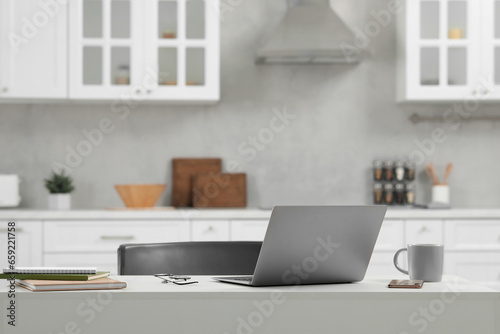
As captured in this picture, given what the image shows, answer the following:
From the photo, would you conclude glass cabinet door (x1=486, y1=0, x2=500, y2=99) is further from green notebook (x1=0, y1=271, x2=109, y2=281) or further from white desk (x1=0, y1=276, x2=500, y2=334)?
green notebook (x1=0, y1=271, x2=109, y2=281)

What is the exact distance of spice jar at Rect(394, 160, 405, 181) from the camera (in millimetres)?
4355

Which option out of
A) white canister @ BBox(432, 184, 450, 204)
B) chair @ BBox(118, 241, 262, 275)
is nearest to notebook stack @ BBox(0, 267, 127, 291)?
chair @ BBox(118, 241, 262, 275)

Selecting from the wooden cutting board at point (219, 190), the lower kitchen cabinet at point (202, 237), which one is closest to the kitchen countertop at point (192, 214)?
the lower kitchen cabinet at point (202, 237)

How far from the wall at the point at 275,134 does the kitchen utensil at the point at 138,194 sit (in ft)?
1.02

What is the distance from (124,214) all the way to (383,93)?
176 centimetres

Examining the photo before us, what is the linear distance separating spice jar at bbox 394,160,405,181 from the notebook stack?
303cm

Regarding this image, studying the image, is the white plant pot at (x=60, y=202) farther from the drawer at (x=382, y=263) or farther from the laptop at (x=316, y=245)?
the laptop at (x=316, y=245)

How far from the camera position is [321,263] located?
62.2 inches

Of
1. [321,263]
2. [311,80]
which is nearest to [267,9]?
[311,80]

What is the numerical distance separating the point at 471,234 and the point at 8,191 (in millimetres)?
2528

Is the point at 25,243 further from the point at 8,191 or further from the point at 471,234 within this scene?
the point at 471,234

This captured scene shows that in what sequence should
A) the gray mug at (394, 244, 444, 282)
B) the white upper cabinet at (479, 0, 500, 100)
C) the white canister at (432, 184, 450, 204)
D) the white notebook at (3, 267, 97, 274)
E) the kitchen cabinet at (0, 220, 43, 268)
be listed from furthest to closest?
the white canister at (432, 184, 450, 204) < the white upper cabinet at (479, 0, 500, 100) < the kitchen cabinet at (0, 220, 43, 268) < the gray mug at (394, 244, 444, 282) < the white notebook at (3, 267, 97, 274)

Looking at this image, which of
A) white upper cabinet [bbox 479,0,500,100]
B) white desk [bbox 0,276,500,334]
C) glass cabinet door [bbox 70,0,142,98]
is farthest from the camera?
white upper cabinet [bbox 479,0,500,100]

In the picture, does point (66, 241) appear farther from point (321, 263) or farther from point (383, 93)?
point (321, 263)
